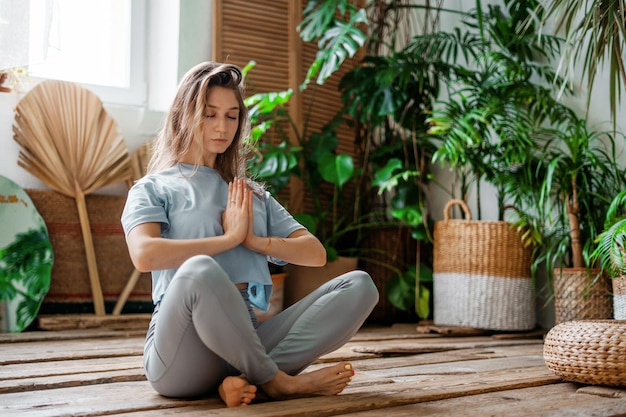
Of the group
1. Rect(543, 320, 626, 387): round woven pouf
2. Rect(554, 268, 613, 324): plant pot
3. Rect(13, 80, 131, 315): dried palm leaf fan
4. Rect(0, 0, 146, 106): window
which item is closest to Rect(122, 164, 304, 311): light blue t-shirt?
Rect(543, 320, 626, 387): round woven pouf

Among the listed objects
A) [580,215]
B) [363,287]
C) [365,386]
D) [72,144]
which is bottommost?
[365,386]

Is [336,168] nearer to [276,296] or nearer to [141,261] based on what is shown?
[276,296]

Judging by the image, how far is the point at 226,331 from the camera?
1521mm

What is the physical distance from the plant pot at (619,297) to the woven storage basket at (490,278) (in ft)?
2.22

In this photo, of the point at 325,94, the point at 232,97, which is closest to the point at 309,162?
the point at 325,94

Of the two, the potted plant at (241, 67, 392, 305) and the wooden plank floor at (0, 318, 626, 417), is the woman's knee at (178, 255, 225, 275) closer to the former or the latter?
the wooden plank floor at (0, 318, 626, 417)

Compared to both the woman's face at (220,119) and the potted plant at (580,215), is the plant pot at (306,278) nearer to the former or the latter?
Result: the potted plant at (580,215)

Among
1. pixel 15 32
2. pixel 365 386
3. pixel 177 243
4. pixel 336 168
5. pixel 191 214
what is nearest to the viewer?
pixel 177 243

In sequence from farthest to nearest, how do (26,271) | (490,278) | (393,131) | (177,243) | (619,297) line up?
(393,131) < (490,278) < (26,271) < (619,297) < (177,243)

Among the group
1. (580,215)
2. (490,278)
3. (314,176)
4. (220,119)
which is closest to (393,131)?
(314,176)

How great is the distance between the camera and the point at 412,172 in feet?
12.2

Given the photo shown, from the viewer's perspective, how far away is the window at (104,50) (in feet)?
12.6

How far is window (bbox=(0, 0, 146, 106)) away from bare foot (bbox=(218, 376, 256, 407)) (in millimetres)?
2595

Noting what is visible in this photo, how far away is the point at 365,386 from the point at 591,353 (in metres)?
0.60
